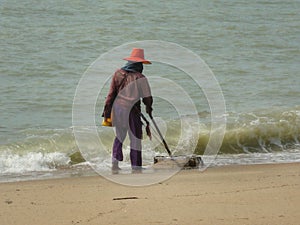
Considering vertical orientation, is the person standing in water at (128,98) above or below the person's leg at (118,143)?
above

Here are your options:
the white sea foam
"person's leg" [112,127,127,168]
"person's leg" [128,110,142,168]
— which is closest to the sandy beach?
"person's leg" [112,127,127,168]

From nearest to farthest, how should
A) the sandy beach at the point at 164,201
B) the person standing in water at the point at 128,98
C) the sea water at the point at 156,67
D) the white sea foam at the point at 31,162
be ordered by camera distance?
the sandy beach at the point at 164,201 < the person standing in water at the point at 128,98 < the white sea foam at the point at 31,162 < the sea water at the point at 156,67

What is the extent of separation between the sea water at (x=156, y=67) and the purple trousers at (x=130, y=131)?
2.65 feet

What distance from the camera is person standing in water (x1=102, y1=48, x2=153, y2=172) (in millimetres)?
8134

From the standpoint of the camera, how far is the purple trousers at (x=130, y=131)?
828cm

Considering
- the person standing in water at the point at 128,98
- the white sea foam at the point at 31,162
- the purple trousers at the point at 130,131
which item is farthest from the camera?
the white sea foam at the point at 31,162

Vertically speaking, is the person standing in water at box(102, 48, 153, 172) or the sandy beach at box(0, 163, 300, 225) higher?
the person standing in water at box(102, 48, 153, 172)

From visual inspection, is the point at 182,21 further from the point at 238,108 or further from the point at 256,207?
the point at 256,207

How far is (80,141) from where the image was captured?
999cm

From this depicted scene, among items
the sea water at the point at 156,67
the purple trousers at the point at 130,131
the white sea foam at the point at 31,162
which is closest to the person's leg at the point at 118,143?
the purple trousers at the point at 130,131

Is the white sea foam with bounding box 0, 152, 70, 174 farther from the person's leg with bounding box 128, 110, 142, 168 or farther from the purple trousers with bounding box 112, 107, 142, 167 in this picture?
the person's leg with bounding box 128, 110, 142, 168

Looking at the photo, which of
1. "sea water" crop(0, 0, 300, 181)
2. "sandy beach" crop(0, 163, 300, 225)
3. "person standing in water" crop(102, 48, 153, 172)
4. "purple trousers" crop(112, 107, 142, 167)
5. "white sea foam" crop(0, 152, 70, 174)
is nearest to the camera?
"sandy beach" crop(0, 163, 300, 225)

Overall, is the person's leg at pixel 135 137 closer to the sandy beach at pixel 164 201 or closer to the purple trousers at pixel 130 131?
the purple trousers at pixel 130 131

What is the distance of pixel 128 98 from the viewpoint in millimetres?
8172
